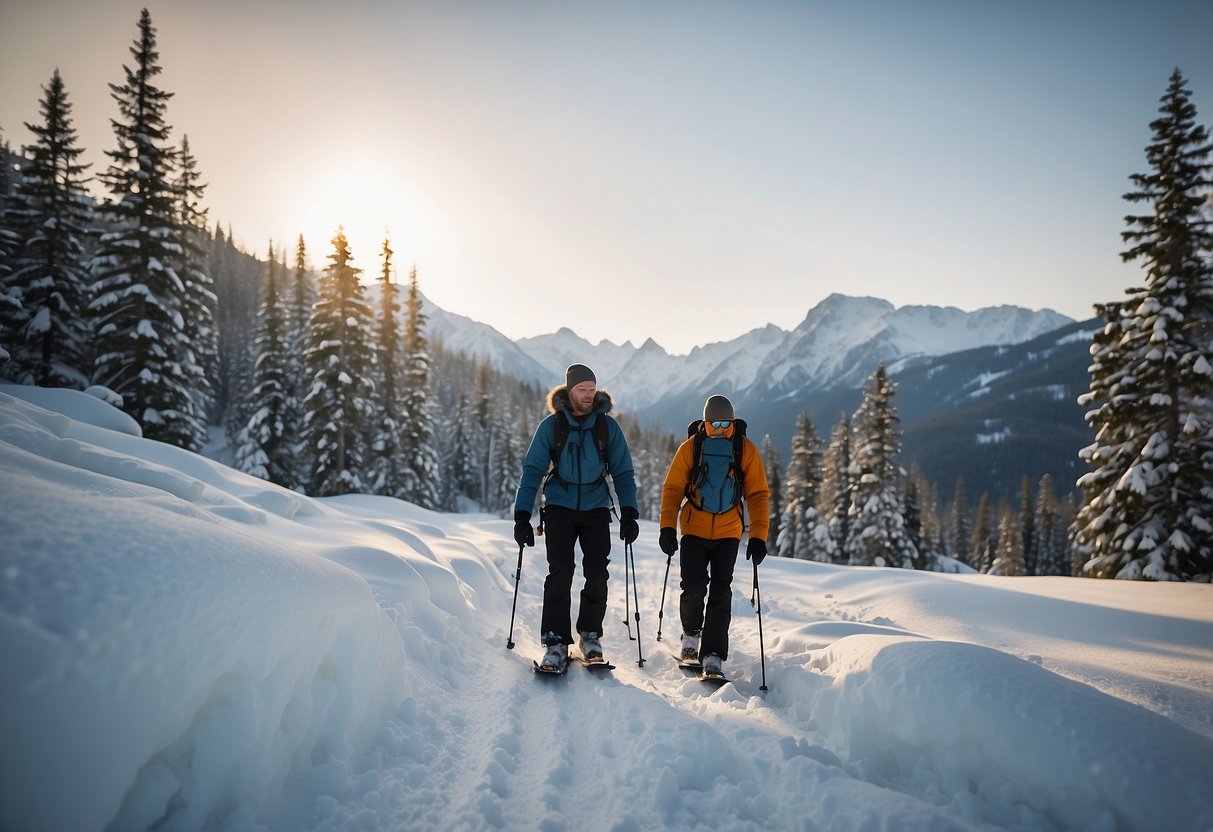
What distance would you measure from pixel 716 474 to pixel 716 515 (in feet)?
1.38

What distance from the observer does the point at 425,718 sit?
355cm

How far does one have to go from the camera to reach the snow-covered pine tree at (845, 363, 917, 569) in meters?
25.2

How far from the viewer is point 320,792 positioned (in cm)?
264

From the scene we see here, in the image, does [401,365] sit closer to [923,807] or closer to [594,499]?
[594,499]

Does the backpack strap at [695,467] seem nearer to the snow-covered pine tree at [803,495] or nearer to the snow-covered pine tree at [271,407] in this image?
the snow-covered pine tree at [271,407]

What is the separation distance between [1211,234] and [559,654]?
1879cm

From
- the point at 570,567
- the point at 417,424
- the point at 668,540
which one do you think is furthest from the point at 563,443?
the point at 417,424

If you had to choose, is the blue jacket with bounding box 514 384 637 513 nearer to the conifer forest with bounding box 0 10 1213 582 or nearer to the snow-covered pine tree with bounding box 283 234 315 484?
the conifer forest with bounding box 0 10 1213 582

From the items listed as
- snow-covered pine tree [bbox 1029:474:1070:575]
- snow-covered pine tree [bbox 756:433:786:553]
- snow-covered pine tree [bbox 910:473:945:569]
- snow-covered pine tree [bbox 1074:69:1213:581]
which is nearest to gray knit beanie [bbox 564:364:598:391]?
snow-covered pine tree [bbox 1074:69:1213:581]

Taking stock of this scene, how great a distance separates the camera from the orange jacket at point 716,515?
4.91 meters

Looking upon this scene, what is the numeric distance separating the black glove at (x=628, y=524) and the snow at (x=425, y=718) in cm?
137

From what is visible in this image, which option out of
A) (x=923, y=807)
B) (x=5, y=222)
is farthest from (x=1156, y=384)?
(x=5, y=222)

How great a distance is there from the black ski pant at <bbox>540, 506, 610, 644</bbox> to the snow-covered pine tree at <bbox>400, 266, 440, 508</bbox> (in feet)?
84.7

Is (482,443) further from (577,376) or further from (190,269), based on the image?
(577,376)
